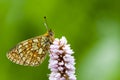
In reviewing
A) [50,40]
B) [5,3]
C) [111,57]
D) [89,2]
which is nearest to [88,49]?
[111,57]

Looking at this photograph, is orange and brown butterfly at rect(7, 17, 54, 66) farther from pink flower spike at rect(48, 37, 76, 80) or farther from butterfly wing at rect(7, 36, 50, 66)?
pink flower spike at rect(48, 37, 76, 80)

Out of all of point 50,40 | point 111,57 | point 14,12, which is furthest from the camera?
point 14,12

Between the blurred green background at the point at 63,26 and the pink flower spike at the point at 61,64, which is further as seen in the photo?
the blurred green background at the point at 63,26

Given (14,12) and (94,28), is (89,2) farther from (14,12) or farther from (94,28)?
(14,12)

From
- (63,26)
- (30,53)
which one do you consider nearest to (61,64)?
(30,53)

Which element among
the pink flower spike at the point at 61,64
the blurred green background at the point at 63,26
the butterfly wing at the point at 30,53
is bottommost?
the pink flower spike at the point at 61,64

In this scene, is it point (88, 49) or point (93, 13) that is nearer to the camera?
point (88, 49)

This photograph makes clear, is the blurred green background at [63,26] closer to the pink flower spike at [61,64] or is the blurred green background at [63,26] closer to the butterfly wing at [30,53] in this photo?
the butterfly wing at [30,53]

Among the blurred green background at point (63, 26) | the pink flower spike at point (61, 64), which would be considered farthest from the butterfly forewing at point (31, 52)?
the blurred green background at point (63, 26)
